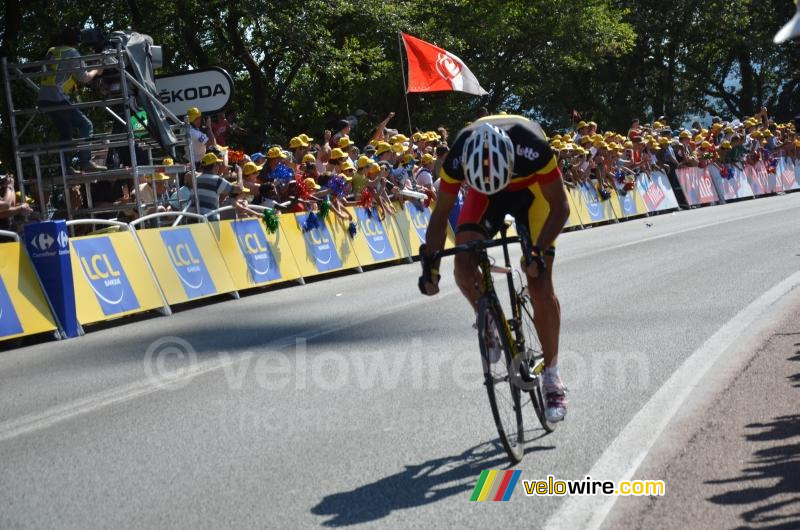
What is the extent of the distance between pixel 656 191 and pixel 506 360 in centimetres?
2863

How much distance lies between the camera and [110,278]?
13.3m

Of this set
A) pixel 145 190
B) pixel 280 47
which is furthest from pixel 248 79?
pixel 145 190

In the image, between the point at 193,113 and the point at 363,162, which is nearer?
the point at 193,113

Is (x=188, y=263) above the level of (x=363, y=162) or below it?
below

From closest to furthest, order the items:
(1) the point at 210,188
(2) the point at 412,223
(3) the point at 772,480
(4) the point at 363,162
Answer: (3) the point at 772,480 → (1) the point at 210,188 → (4) the point at 363,162 → (2) the point at 412,223

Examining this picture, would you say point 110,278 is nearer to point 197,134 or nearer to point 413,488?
point 197,134

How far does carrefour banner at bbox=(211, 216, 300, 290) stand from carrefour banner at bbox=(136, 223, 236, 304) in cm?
22

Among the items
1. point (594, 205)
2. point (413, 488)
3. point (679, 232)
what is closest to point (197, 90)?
point (679, 232)

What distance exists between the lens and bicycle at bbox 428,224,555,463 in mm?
5848

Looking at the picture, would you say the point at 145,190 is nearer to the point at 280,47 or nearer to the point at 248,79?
the point at 280,47

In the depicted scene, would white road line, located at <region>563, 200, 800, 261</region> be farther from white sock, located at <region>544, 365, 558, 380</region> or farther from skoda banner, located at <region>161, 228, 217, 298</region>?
white sock, located at <region>544, 365, 558, 380</region>

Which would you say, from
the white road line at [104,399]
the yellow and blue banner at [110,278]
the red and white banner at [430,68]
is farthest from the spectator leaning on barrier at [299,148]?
the white road line at [104,399]

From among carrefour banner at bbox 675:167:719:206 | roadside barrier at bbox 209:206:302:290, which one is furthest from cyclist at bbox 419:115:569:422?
carrefour banner at bbox 675:167:719:206

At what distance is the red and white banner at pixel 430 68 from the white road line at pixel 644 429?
1253cm
